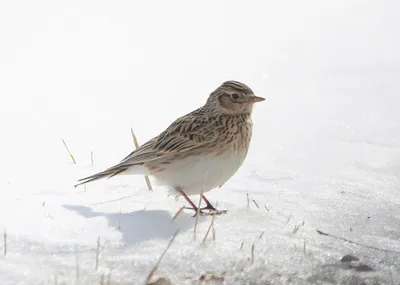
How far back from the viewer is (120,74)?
9.50 m

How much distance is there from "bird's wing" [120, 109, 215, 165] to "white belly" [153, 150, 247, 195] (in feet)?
0.33

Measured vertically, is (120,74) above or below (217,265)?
above

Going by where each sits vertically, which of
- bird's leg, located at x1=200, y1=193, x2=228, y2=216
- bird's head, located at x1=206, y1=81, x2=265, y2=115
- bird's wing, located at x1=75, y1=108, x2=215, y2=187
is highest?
bird's head, located at x1=206, y1=81, x2=265, y2=115

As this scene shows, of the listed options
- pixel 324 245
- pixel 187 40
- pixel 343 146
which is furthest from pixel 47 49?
pixel 324 245

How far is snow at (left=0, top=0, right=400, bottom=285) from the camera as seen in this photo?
450 centimetres

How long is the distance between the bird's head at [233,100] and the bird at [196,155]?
2cm

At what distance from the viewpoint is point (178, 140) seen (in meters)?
5.64

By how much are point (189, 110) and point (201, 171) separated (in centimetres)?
303

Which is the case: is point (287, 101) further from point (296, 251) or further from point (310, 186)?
point (296, 251)

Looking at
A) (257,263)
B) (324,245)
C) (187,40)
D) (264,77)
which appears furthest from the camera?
(187,40)

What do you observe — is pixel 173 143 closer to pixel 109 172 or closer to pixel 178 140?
pixel 178 140

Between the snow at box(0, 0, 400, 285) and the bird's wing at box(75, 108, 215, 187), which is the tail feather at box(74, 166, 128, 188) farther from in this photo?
the snow at box(0, 0, 400, 285)

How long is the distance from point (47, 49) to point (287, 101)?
3.32 metres

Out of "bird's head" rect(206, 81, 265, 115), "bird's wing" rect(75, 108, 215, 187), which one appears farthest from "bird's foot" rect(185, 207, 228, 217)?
"bird's head" rect(206, 81, 265, 115)
